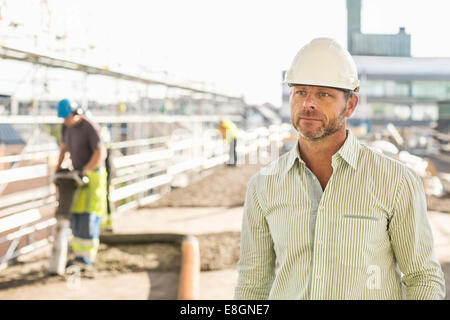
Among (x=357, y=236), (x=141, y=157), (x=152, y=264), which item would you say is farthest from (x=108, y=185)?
(x=357, y=236)

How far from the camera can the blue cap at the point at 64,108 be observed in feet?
15.5

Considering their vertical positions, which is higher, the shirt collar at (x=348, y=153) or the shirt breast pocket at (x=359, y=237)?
the shirt collar at (x=348, y=153)

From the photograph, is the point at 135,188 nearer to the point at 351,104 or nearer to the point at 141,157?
the point at 141,157

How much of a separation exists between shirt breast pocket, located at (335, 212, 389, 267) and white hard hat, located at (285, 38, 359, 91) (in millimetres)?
387

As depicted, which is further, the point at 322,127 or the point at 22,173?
the point at 22,173

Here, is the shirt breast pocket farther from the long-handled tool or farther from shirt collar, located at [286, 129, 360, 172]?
the long-handled tool

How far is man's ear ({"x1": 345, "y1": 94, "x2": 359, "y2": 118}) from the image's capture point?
1.62 meters

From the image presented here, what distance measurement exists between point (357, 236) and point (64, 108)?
3781 millimetres

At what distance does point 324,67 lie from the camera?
1.59 meters

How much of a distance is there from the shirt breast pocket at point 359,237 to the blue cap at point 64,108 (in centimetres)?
370

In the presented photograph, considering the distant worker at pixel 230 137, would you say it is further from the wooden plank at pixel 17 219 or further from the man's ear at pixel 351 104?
the man's ear at pixel 351 104

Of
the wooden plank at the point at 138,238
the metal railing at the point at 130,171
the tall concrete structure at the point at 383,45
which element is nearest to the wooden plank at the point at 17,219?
→ the metal railing at the point at 130,171

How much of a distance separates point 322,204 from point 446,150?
23.4m

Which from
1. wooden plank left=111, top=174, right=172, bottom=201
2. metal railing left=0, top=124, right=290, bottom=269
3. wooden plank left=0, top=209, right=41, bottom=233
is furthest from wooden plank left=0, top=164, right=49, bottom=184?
wooden plank left=111, top=174, right=172, bottom=201
